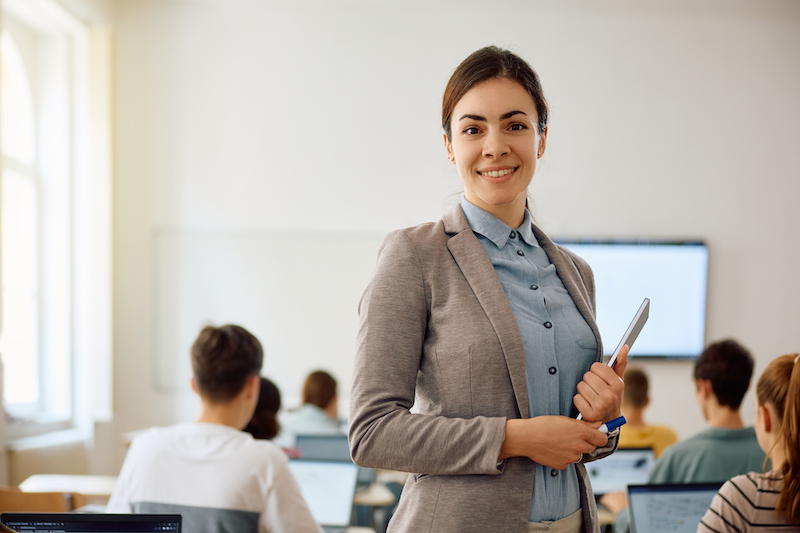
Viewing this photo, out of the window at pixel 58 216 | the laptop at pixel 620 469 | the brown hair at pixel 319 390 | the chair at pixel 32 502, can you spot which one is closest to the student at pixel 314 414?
the brown hair at pixel 319 390

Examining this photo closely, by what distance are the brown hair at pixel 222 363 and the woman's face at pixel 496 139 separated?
1.08 metres

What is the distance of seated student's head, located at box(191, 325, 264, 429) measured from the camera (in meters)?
1.80

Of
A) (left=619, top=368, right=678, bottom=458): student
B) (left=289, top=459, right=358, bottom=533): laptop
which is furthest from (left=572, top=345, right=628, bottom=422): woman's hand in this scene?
(left=619, top=368, right=678, bottom=458): student

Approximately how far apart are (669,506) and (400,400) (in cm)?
123

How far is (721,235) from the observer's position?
4.62m

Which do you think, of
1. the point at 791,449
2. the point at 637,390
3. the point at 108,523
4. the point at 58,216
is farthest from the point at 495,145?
the point at 58,216

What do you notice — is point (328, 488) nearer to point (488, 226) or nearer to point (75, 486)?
point (75, 486)

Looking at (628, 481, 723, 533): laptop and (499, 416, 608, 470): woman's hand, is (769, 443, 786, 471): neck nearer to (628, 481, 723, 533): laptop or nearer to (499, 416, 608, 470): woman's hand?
(628, 481, 723, 533): laptop

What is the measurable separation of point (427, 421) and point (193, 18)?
453 centimetres

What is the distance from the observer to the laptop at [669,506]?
1.71 metres

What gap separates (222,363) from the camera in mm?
1816

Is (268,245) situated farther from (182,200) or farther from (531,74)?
(531,74)

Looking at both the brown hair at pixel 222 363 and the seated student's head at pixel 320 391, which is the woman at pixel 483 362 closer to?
the brown hair at pixel 222 363

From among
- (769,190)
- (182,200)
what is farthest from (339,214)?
(769,190)
